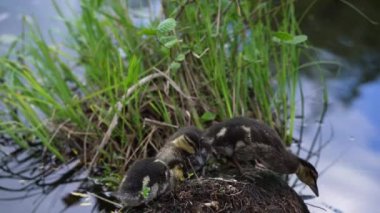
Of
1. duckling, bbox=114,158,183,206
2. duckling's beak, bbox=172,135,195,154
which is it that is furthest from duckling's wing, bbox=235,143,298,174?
duckling, bbox=114,158,183,206

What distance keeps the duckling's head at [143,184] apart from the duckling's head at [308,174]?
35 cm

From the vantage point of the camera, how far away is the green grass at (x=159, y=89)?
1.75 m

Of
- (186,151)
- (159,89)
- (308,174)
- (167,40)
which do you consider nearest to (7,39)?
(159,89)

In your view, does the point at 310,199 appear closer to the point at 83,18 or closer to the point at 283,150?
the point at 283,150

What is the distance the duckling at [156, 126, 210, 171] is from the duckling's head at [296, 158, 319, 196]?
0.77ft

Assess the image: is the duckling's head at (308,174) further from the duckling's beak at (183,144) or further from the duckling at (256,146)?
the duckling's beak at (183,144)

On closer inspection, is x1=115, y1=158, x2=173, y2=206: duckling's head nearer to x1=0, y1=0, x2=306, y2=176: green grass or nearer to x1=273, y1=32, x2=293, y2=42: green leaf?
x1=0, y1=0, x2=306, y2=176: green grass

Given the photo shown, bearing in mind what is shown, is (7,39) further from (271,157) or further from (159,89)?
(271,157)

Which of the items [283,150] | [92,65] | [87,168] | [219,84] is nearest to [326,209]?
[283,150]

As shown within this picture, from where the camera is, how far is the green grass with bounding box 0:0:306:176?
5.75 feet

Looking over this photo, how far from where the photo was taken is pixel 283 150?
1512 mm

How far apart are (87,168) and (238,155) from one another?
470 millimetres

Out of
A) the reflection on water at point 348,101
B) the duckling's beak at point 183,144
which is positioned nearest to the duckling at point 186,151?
the duckling's beak at point 183,144

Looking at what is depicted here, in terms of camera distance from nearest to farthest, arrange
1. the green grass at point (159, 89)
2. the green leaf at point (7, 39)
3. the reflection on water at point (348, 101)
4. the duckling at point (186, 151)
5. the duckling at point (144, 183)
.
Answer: the duckling at point (144, 183)
the duckling at point (186, 151)
the reflection on water at point (348, 101)
the green grass at point (159, 89)
the green leaf at point (7, 39)
